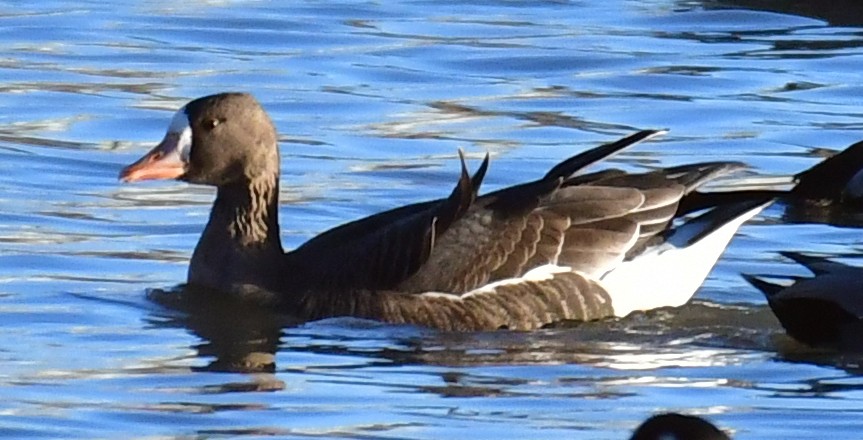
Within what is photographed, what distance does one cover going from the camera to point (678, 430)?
7027mm

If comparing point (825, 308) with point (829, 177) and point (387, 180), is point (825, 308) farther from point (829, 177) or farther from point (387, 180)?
point (387, 180)

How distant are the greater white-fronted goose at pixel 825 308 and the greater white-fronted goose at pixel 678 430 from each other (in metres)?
4.13

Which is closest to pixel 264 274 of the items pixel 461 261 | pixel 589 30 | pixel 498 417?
pixel 461 261

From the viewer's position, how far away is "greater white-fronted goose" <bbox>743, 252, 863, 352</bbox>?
11148 millimetres

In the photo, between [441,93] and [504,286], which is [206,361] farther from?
[441,93]

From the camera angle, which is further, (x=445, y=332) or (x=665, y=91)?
(x=665, y=91)

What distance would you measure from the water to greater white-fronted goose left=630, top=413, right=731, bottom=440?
7.47ft

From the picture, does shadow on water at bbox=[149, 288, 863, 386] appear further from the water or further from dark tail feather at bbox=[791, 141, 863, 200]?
dark tail feather at bbox=[791, 141, 863, 200]

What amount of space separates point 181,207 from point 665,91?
4943 mm

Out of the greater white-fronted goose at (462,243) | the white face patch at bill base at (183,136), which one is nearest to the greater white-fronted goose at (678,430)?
the greater white-fronted goose at (462,243)

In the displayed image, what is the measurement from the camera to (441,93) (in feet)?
59.4

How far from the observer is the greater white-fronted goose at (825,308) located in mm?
11148

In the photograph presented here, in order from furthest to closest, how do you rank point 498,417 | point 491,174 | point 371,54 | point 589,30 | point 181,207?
point 589,30
point 371,54
point 491,174
point 181,207
point 498,417

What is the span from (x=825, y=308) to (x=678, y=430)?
4239 millimetres
